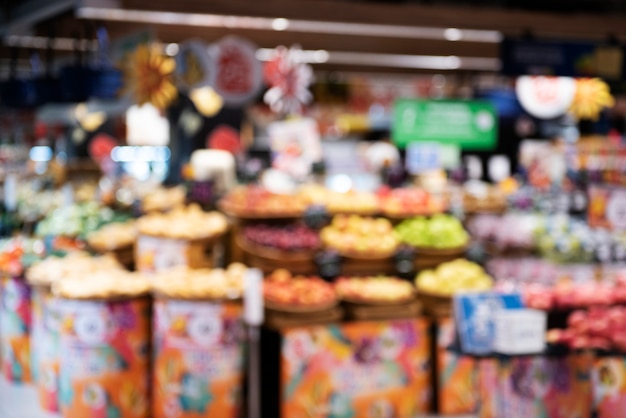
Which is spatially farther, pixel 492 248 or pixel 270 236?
pixel 492 248

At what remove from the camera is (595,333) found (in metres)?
4.82

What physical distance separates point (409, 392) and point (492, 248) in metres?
2.52

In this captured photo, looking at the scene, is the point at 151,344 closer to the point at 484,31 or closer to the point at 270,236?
the point at 270,236

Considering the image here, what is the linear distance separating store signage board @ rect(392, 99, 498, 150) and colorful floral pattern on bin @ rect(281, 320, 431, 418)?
16.5 ft

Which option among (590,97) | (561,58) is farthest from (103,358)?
(590,97)

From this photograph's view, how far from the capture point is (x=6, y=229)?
446 inches

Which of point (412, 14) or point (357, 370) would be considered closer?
point (357, 370)

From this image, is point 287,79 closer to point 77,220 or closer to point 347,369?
point 77,220

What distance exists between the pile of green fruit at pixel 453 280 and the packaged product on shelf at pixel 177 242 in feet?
5.85

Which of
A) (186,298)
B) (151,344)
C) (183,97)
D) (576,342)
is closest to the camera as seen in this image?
(576,342)

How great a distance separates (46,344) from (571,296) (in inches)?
164

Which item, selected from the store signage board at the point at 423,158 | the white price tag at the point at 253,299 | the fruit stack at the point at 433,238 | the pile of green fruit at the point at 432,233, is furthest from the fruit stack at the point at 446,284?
the store signage board at the point at 423,158

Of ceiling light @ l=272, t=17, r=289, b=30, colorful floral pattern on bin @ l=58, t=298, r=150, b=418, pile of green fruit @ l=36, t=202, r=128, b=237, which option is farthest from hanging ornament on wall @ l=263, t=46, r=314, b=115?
colorful floral pattern on bin @ l=58, t=298, r=150, b=418

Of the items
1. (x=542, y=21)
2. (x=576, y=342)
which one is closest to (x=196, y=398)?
(x=576, y=342)
